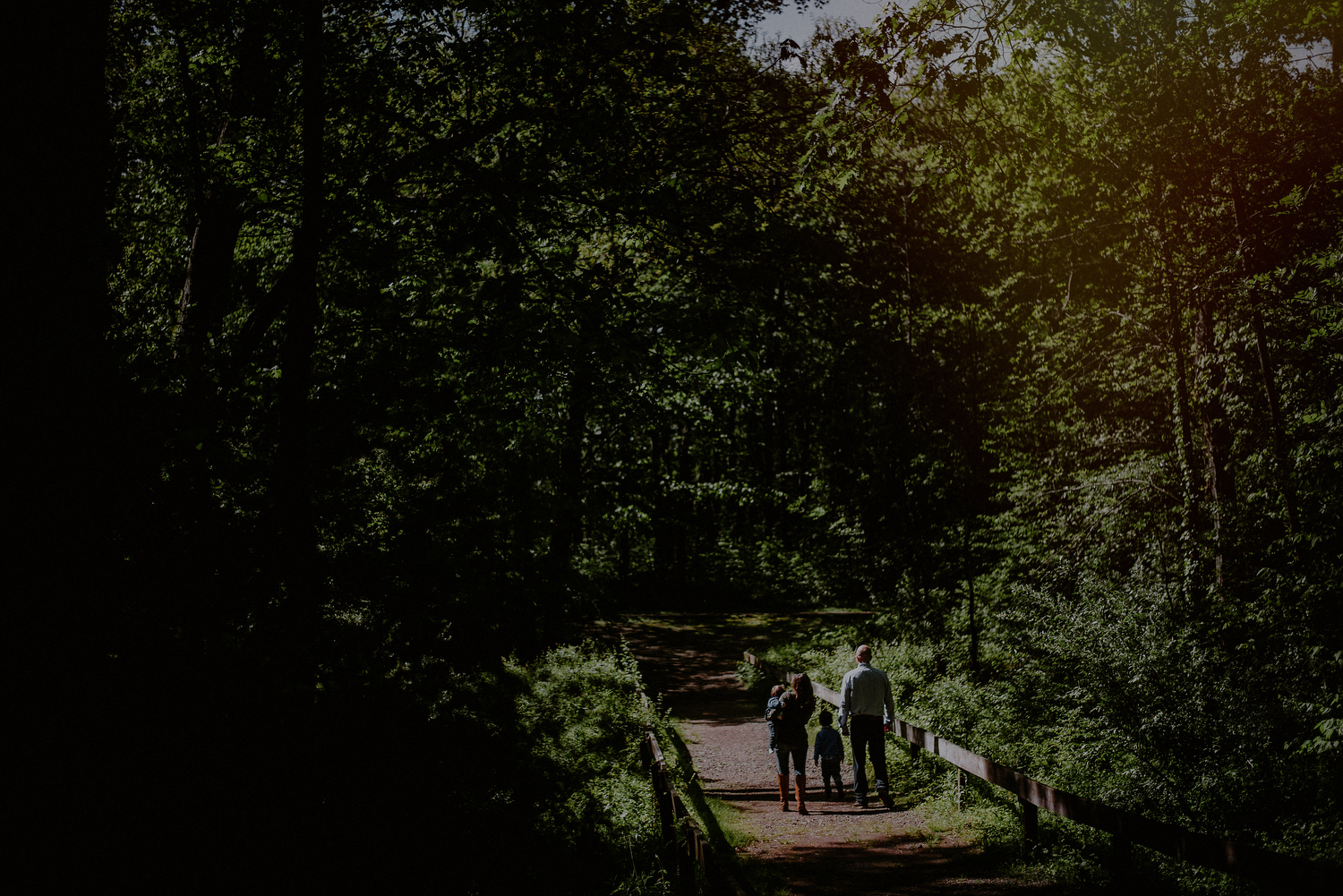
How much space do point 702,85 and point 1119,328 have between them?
896 centimetres

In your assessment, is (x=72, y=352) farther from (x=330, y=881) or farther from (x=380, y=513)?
(x=330, y=881)

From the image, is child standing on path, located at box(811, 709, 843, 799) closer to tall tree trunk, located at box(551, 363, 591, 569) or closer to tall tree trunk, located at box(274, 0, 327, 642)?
tall tree trunk, located at box(551, 363, 591, 569)

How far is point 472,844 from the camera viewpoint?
6.04 metres

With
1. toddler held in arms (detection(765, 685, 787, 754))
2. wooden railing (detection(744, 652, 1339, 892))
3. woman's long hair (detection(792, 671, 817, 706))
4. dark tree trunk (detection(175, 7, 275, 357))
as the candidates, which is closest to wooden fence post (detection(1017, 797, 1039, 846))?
wooden railing (detection(744, 652, 1339, 892))

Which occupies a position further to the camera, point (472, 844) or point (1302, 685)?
point (1302, 685)

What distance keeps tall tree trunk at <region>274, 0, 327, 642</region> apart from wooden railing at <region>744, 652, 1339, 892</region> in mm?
5942

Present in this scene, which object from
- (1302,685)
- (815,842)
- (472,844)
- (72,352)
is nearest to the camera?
(72,352)

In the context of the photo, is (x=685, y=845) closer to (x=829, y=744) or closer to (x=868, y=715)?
(x=868, y=715)

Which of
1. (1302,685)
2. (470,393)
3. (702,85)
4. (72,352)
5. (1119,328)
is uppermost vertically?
(702,85)

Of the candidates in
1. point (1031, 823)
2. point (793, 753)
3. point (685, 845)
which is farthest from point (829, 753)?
point (685, 845)

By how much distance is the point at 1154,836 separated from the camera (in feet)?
19.7

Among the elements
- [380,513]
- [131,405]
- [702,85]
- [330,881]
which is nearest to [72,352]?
[131,405]

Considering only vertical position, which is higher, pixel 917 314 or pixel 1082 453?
pixel 917 314

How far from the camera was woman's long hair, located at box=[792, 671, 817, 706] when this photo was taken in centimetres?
1065
